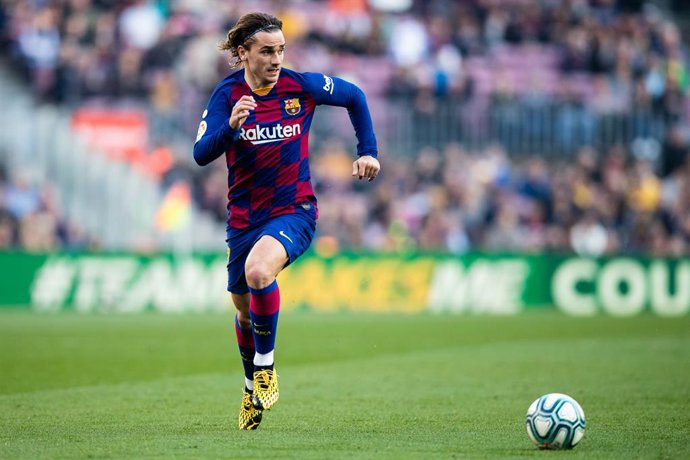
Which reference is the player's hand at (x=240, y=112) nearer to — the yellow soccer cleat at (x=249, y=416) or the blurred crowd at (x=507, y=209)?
the yellow soccer cleat at (x=249, y=416)

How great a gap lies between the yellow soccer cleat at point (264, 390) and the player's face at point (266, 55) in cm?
205

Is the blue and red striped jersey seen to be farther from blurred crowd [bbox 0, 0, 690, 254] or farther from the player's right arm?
blurred crowd [bbox 0, 0, 690, 254]

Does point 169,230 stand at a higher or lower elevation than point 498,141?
lower

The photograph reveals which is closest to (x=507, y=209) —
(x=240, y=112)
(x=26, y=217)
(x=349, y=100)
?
(x=26, y=217)

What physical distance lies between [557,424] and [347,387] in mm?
4381

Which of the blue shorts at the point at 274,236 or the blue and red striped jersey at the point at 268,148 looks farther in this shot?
the blue and red striped jersey at the point at 268,148

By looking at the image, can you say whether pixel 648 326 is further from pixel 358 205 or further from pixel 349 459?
pixel 349 459

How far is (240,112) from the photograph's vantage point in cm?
789

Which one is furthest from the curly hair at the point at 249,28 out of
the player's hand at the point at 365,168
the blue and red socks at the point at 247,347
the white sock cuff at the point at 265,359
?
the white sock cuff at the point at 265,359

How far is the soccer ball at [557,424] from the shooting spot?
7.19 metres

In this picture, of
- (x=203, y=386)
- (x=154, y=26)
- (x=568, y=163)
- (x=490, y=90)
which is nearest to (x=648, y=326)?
(x=568, y=163)

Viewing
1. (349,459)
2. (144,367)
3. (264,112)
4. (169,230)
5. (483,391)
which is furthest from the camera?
(169,230)

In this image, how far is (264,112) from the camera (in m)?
8.52

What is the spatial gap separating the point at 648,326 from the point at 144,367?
975cm
